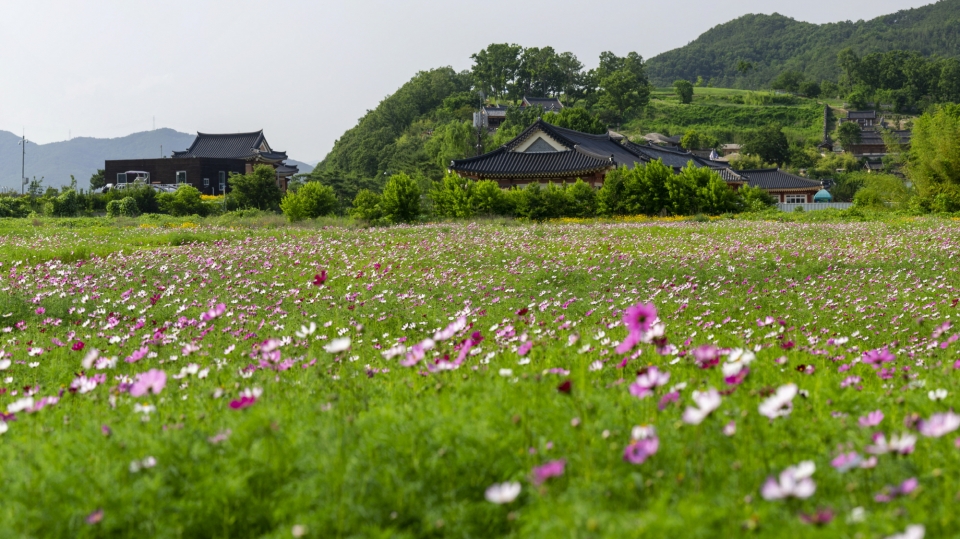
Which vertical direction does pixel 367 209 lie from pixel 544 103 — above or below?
below

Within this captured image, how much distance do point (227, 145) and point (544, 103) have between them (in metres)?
36.0

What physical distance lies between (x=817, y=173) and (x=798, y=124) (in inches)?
1179

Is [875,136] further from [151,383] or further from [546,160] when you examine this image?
[151,383]

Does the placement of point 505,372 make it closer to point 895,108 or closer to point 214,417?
point 214,417

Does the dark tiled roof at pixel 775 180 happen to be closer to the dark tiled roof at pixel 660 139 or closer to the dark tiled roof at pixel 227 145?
the dark tiled roof at pixel 660 139

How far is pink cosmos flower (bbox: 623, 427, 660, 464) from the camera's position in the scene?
5.81 feet

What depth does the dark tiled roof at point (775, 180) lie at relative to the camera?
48.6m

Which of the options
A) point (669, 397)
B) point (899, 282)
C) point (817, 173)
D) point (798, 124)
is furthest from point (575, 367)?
point (798, 124)

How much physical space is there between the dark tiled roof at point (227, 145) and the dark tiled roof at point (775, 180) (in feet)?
119

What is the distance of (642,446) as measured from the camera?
1863 millimetres

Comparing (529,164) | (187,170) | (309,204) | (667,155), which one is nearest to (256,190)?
(309,204)

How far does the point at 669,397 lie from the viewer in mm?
2311

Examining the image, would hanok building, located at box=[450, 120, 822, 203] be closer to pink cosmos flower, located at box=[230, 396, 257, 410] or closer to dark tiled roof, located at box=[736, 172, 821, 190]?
dark tiled roof, located at box=[736, 172, 821, 190]

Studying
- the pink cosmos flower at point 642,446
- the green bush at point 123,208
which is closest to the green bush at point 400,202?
the green bush at point 123,208
